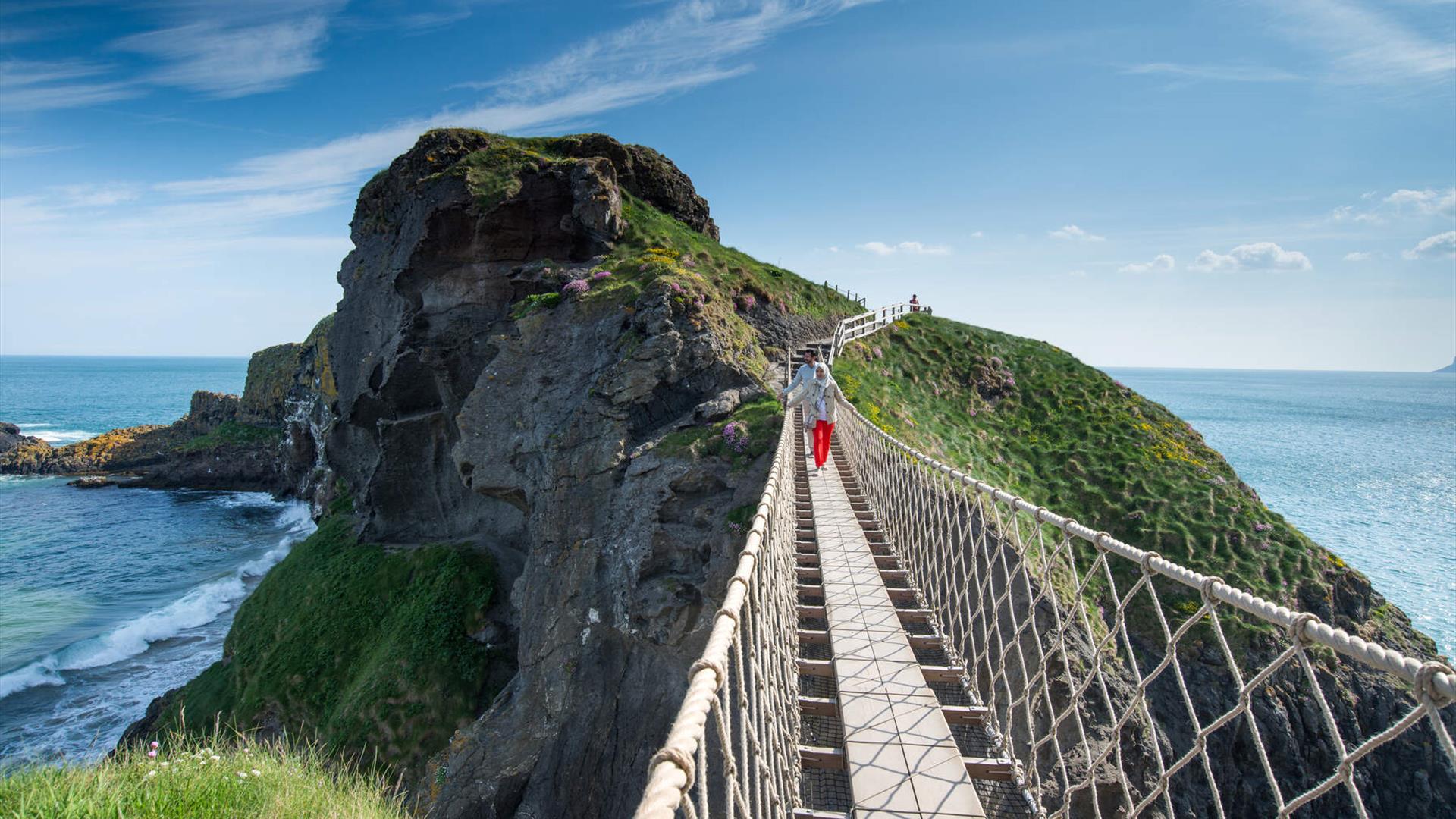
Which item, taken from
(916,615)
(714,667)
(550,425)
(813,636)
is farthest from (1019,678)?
(550,425)

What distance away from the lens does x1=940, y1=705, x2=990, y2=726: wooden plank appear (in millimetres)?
4305

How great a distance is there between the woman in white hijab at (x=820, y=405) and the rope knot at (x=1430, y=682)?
9312 mm

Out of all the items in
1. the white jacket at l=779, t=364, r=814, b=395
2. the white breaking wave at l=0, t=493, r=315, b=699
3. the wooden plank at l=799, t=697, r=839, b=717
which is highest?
the white jacket at l=779, t=364, r=814, b=395

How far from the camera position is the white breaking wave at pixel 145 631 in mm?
22438

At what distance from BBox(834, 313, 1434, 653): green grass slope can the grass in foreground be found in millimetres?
15473

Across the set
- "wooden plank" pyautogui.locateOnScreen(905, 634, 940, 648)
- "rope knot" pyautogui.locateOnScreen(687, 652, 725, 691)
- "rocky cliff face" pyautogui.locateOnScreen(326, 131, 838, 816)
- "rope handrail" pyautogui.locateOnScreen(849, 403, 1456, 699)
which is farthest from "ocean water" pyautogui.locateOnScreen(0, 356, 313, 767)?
"rope handrail" pyautogui.locateOnScreen(849, 403, 1456, 699)

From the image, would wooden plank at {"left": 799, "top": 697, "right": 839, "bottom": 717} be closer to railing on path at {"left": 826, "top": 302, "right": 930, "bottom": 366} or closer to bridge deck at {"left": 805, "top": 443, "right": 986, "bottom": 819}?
bridge deck at {"left": 805, "top": 443, "right": 986, "bottom": 819}

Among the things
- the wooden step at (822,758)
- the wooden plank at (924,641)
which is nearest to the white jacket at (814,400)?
the wooden plank at (924,641)

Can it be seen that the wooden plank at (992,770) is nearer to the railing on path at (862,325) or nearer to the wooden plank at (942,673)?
the wooden plank at (942,673)

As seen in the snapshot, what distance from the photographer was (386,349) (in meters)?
22.7

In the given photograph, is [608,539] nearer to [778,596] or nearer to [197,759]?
[197,759]

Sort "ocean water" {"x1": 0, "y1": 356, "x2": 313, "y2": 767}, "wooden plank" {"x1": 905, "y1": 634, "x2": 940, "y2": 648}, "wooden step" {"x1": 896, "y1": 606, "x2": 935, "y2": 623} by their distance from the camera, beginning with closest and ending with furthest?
"wooden plank" {"x1": 905, "y1": 634, "x2": 940, "y2": 648}, "wooden step" {"x1": 896, "y1": 606, "x2": 935, "y2": 623}, "ocean water" {"x1": 0, "y1": 356, "x2": 313, "y2": 767}

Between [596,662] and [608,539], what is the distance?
2629 millimetres

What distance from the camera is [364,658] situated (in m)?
19.4
